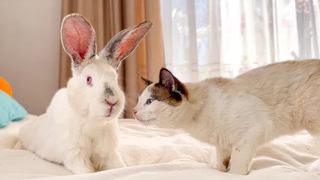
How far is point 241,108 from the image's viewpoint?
3.54 ft

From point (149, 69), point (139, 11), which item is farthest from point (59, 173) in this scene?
point (139, 11)

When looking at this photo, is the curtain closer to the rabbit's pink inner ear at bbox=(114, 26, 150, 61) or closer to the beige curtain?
the beige curtain

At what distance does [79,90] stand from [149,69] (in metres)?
1.76

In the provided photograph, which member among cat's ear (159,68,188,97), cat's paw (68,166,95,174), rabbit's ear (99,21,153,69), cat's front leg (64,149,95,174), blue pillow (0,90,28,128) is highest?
rabbit's ear (99,21,153,69)

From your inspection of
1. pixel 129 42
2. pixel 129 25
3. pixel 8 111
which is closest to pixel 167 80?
pixel 129 42

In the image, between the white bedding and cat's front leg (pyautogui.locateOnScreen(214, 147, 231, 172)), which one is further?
cat's front leg (pyautogui.locateOnScreen(214, 147, 231, 172))

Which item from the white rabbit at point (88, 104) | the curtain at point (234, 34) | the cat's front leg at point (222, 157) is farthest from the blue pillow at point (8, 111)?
the curtain at point (234, 34)

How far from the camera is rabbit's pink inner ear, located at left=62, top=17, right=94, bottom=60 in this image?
3.64 feet

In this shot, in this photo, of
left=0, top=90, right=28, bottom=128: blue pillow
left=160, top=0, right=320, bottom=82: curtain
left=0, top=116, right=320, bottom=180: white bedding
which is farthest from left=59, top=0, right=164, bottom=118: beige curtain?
left=0, top=116, right=320, bottom=180: white bedding

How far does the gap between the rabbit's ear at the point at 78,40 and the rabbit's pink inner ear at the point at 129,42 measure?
9 centimetres

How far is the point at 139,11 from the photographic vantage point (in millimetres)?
2883

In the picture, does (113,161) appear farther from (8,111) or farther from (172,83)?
(8,111)

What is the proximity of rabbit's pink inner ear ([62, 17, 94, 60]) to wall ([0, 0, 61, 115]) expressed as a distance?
1.86m

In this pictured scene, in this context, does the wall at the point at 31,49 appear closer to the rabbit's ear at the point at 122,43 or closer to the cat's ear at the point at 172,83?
the rabbit's ear at the point at 122,43
